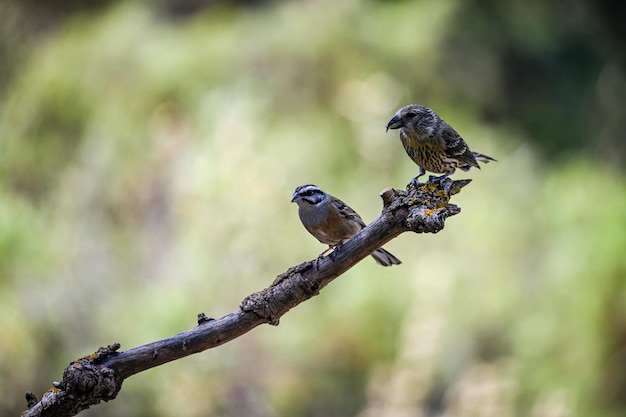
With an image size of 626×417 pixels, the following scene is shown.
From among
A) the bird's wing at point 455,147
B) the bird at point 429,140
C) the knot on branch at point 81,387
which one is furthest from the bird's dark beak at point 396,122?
the knot on branch at point 81,387

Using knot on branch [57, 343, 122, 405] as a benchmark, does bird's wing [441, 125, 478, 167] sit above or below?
above

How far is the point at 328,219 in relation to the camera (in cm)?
276

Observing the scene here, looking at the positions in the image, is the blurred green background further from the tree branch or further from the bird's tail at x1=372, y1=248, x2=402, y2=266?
the tree branch

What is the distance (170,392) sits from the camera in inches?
189

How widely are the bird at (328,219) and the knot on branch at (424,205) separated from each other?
1.46 feet

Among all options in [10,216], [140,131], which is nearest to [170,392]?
[10,216]

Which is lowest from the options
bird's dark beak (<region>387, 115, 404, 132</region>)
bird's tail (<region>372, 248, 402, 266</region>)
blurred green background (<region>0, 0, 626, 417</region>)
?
bird's tail (<region>372, 248, 402, 266</region>)

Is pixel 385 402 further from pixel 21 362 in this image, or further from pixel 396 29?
pixel 396 29

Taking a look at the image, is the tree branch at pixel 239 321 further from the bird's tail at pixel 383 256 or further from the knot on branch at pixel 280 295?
the bird's tail at pixel 383 256

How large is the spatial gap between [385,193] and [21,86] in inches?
194

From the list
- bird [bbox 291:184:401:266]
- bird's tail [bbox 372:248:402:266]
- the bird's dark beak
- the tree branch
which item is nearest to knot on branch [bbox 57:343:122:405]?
the tree branch

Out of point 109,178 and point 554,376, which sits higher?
point 109,178

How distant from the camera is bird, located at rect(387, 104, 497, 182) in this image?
8.96ft

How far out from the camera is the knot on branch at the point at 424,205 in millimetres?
2102
